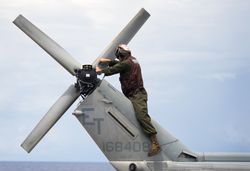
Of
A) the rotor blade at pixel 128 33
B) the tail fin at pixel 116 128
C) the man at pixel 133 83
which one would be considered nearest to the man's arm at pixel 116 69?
the man at pixel 133 83

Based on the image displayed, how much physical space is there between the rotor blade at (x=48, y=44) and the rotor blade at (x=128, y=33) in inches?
28.2

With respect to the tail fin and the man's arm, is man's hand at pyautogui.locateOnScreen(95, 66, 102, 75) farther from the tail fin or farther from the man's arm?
the tail fin

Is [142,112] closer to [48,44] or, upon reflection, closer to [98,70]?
[98,70]

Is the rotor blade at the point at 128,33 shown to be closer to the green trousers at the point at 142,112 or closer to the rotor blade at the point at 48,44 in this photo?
the rotor blade at the point at 48,44

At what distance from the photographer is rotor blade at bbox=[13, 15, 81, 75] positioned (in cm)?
1564

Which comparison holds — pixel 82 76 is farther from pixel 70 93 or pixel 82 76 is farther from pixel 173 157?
pixel 173 157

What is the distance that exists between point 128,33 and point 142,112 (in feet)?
7.79

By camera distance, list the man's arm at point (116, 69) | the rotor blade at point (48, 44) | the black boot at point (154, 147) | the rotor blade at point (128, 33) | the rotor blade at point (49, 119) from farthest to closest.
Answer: the rotor blade at point (128, 33) < the rotor blade at point (48, 44) < the rotor blade at point (49, 119) < the man's arm at point (116, 69) < the black boot at point (154, 147)

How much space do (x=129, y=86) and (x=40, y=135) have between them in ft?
8.24

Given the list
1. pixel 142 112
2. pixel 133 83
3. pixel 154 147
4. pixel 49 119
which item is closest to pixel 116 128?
pixel 142 112

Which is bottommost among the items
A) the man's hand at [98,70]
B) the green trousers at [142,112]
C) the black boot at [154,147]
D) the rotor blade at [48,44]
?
the black boot at [154,147]

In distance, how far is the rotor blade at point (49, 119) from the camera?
50.2ft

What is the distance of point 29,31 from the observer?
1606 centimetres

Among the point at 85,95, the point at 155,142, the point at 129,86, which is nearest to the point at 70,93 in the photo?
the point at 85,95
